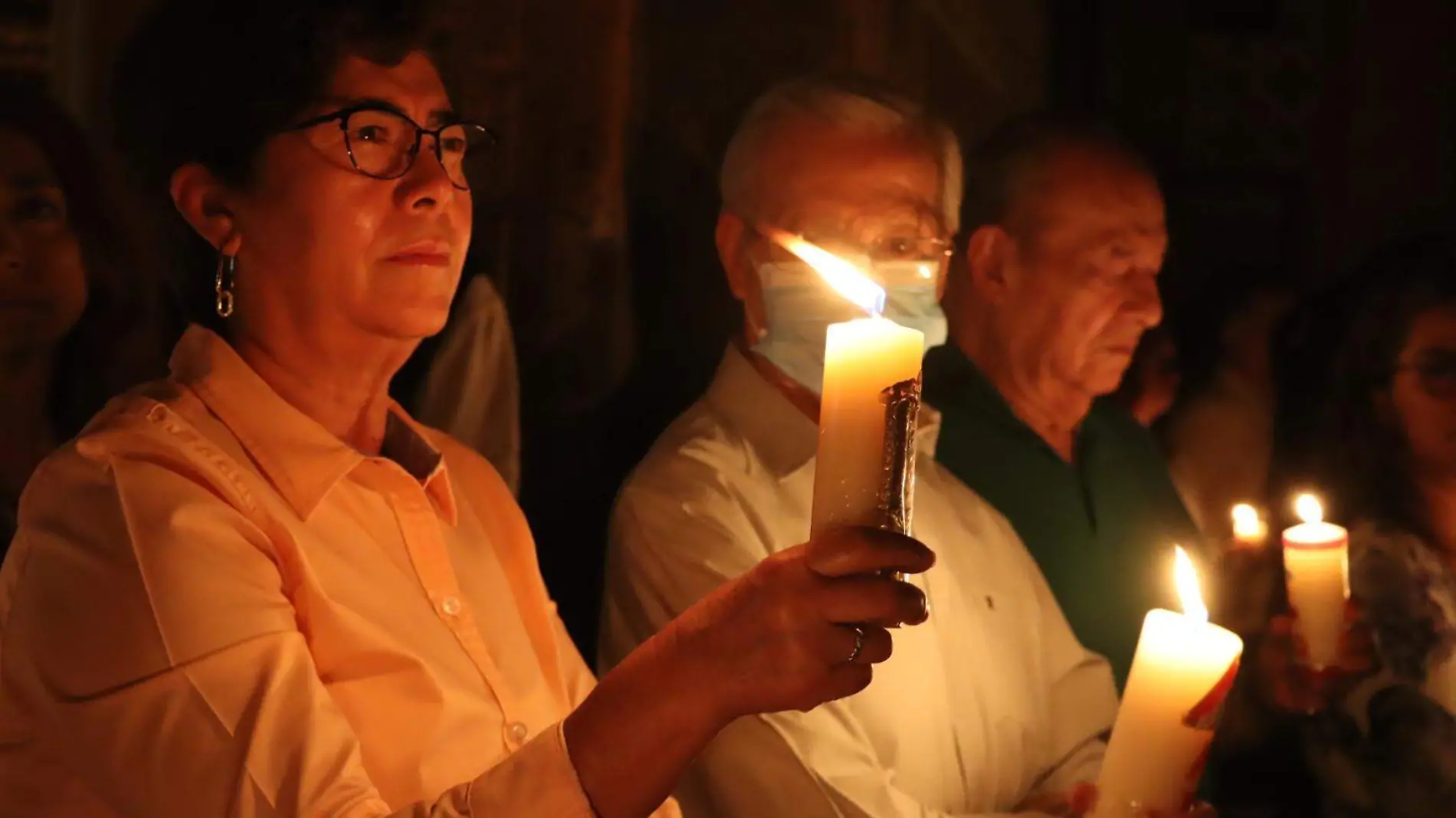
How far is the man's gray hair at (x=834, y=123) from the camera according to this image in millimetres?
2359

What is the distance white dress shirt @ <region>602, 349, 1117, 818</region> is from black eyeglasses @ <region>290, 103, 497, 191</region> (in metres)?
0.65

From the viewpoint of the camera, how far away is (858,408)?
1.08 m

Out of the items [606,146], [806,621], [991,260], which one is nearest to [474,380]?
[606,146]

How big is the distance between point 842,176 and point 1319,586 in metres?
1.01

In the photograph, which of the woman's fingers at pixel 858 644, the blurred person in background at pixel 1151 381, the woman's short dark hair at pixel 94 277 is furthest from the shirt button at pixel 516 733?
the blurred person in background at pixel 1151 381

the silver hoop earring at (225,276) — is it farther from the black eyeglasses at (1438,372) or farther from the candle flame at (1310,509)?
the black eyeglasses at (1438,372)

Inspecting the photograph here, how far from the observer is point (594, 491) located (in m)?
2.65

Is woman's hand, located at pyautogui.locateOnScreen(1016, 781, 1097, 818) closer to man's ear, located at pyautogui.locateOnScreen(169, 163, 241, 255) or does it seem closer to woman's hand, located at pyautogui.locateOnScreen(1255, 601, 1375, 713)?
woman's hand, located at pyautogui.locateOnScreen(1255, 601, 1375, 713)

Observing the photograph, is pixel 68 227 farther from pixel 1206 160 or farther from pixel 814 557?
pixel 1206 160

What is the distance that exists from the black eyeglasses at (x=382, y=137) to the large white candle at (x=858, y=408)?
768 millimetres

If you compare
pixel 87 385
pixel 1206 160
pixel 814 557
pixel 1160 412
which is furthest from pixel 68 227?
pixel 1206 160

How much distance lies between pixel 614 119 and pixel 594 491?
0.70 metres

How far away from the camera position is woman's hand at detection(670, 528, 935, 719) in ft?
3.60

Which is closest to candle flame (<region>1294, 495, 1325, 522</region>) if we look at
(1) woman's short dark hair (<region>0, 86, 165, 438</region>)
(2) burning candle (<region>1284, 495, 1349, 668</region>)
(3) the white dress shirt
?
(2) burning candle (<region>1284, 495, 1349, 668</region>)
